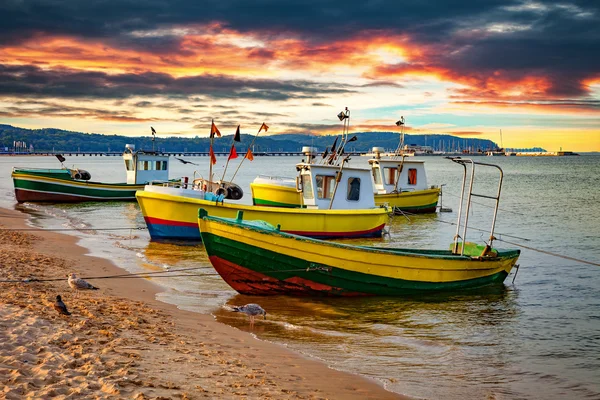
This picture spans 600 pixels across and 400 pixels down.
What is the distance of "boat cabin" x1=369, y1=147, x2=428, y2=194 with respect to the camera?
33778 millimetres

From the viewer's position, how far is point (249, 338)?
33.0 feet

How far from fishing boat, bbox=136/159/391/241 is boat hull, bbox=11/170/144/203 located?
52.3ft

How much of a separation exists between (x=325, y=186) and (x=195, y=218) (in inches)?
197

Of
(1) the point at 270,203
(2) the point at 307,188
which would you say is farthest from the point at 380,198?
(2) the point at 307,188

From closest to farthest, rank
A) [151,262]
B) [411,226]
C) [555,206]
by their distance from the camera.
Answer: [151,262] → [411,226] → [555,206]

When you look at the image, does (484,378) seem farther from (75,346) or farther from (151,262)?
(151,262)

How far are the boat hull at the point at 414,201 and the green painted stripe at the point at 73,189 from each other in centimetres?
1542

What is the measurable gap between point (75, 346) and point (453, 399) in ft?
15.8

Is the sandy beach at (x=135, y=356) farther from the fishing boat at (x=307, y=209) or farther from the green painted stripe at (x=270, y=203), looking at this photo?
the green painted stripe at (x=270, y=203)

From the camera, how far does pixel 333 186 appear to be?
2353 cm

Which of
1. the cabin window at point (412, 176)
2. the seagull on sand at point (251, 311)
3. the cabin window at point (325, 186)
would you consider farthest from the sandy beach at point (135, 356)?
the cabin window at point (412, 176)

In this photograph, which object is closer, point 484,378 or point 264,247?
point 484,378

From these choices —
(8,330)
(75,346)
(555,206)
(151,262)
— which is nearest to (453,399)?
(75,346)

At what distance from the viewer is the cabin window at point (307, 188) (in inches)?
917
